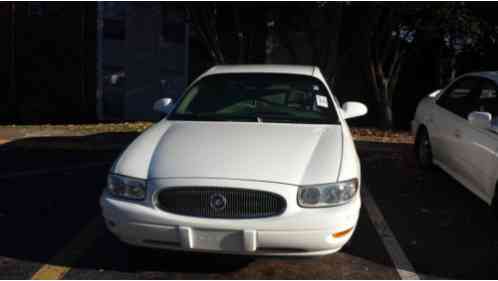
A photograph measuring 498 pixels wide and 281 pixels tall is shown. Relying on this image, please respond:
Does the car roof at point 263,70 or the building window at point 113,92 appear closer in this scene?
the car roof at point 263,70

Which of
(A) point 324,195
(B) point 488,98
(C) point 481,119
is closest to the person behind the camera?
(A) point 324,195

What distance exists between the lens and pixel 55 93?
46.8 feet

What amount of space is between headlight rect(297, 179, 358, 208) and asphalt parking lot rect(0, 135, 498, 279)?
63cm

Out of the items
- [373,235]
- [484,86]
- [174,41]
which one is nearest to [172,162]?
[373,235]

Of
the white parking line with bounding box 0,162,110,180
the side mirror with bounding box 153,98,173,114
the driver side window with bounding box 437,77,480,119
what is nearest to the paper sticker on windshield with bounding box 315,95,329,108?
the side mirror with bounding box 153,98,173,114

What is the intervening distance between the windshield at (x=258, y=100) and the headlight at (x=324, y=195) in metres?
1.18

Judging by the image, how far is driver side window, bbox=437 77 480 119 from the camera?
6.02 metres

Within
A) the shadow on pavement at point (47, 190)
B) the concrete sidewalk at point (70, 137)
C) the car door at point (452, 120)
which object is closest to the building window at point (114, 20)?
the concrete sidewalk at point (70, 137)

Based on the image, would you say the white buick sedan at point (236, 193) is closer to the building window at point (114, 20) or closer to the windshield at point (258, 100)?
the windshield at point (258, 100)

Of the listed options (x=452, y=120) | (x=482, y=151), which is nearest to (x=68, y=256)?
(x=482, y=151)

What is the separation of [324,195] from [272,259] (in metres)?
0.75

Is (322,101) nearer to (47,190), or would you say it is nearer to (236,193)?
(236,193)

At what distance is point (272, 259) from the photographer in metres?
4.14

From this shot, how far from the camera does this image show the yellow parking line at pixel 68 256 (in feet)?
13.1
